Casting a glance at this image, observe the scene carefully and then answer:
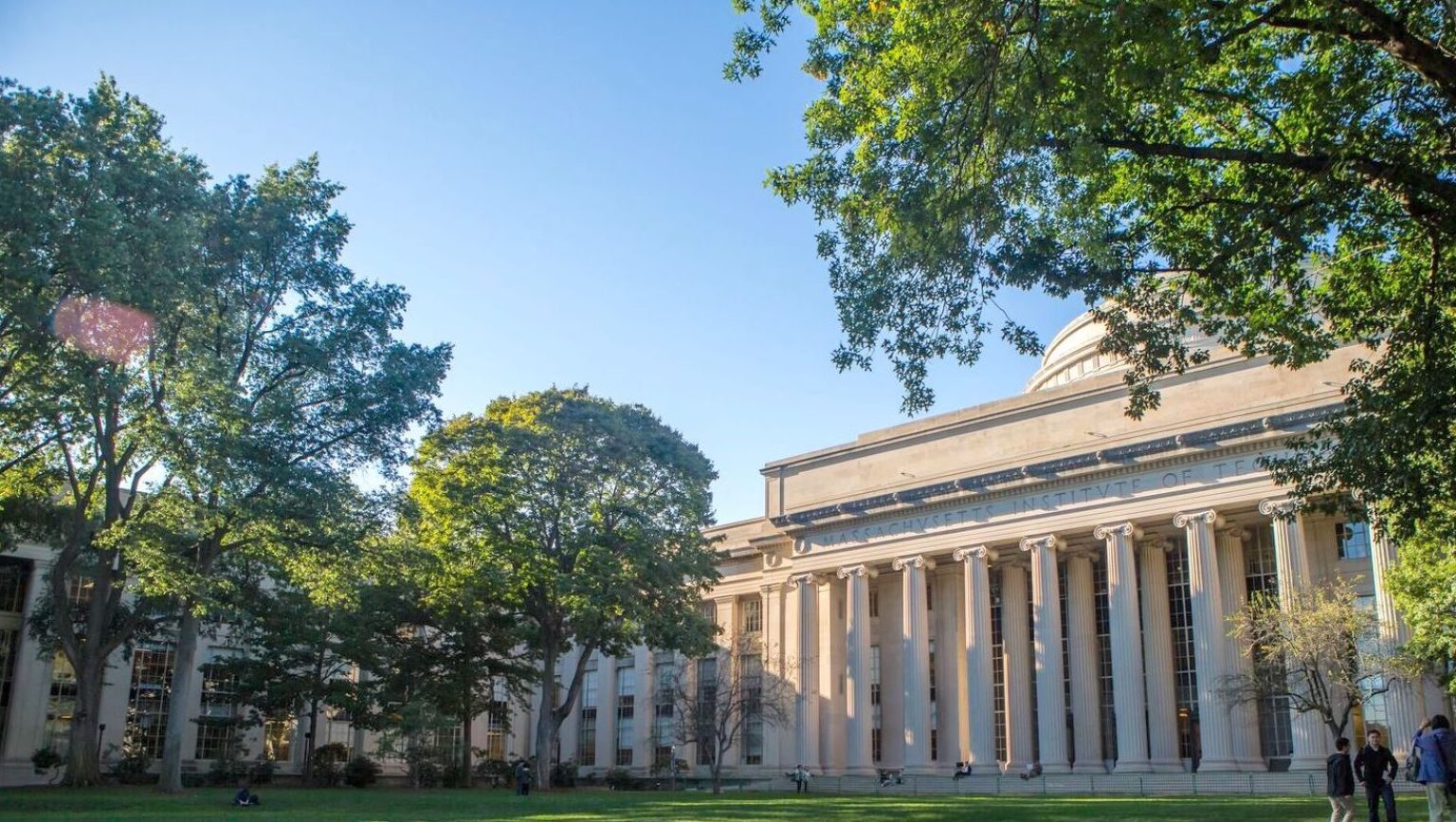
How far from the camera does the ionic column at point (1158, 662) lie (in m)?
42.8

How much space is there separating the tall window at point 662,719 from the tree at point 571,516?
19.5 meters

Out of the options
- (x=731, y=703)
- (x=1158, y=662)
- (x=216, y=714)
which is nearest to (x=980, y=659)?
(x=1158, y=662)

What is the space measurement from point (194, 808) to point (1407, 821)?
24495mm

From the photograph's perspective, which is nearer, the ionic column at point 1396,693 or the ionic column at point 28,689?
the ionic column at point 1396,693

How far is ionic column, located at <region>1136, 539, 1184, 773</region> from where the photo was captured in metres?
42.8

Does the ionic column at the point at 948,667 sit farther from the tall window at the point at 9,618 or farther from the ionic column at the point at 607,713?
the tall window at the point at 9,618

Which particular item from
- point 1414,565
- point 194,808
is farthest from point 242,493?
point 1414,565

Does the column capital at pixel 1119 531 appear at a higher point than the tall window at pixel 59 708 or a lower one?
higher

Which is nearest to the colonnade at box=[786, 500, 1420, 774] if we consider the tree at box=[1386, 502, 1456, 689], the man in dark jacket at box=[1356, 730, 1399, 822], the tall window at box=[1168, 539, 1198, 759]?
the tall window at box=[1168, 539, 1198, 759]

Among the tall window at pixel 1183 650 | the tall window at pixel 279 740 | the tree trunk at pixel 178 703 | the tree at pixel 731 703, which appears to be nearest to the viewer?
the tree trunk at pixel 178 703

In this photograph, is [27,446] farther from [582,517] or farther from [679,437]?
[679,437]

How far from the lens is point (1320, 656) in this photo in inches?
1379

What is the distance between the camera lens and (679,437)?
140ft

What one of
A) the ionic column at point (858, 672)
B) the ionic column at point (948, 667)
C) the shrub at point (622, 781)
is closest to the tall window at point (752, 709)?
the ionic column at point (858, 672)
